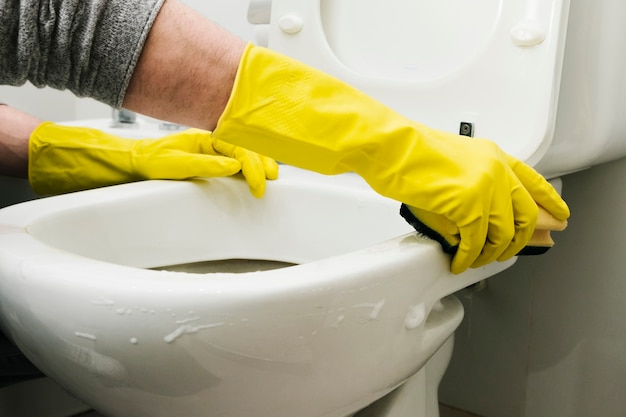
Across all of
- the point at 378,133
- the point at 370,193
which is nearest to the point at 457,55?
the point at 370,193

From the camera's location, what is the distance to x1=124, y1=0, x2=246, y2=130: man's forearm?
44cm

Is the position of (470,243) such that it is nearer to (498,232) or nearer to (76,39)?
(498,232)

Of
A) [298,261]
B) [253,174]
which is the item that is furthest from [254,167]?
[298,261]

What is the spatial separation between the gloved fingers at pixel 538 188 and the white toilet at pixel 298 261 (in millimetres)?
76

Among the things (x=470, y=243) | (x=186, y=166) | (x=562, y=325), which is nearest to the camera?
(x=470, y=243)

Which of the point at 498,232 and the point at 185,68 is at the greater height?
the point at 185,68

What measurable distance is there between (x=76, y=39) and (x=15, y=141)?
1.09ft

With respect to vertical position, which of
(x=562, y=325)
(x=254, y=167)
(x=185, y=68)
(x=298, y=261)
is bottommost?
(x=562, y=325)

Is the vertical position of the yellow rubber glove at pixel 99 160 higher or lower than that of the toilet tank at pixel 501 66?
lower

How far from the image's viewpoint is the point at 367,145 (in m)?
0.46

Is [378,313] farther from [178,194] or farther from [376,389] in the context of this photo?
[178,194]

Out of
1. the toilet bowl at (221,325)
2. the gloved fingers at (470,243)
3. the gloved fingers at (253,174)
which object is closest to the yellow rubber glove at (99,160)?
the gloved fingers at (253,174)

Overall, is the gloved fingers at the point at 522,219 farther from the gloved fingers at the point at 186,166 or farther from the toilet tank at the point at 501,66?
the gloved fingers at the point at 186,166

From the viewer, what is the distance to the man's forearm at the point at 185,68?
1.45 feet
